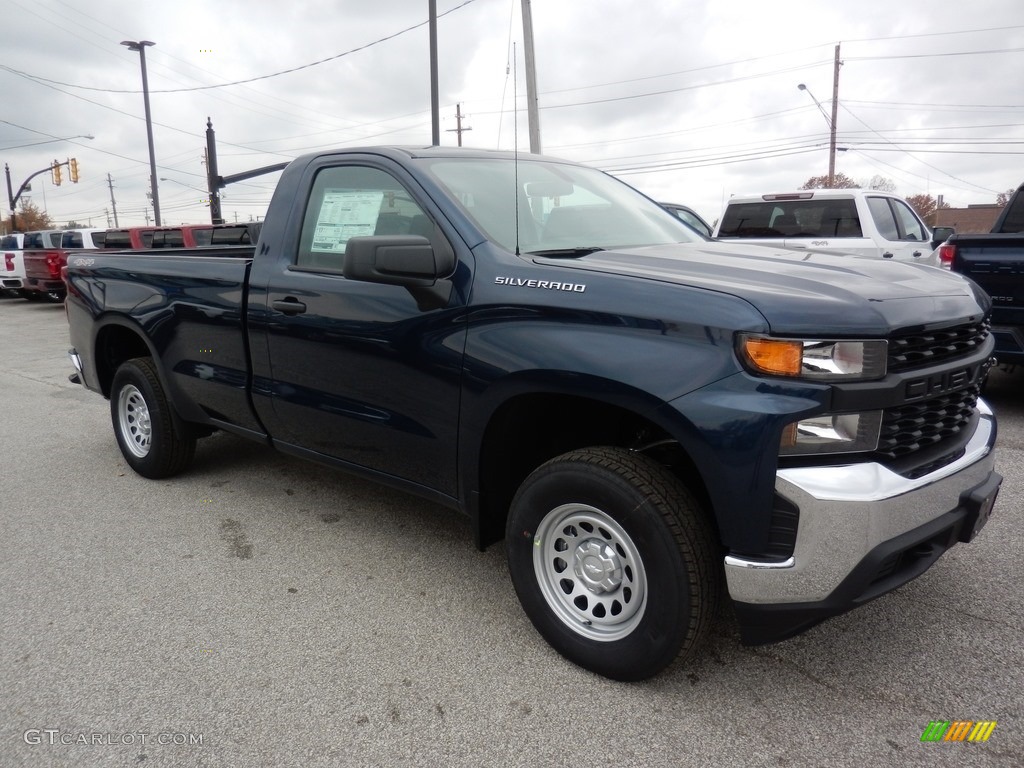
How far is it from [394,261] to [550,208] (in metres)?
0.95

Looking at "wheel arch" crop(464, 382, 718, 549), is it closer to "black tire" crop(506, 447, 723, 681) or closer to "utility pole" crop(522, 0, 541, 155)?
"black tire" crop(506, 447, 723, 681)

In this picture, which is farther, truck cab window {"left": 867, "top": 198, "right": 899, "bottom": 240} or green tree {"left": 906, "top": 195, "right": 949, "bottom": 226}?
green tree {"left": 906, "top": 195, "right": 949, "bottom": 226}

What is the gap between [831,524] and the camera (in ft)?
7.10

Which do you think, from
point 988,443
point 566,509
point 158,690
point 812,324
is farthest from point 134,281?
point 988,443

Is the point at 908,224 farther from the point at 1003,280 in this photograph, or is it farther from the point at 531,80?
the point at 531,80

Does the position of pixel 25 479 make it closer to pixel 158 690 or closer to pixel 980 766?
pixel 158 690

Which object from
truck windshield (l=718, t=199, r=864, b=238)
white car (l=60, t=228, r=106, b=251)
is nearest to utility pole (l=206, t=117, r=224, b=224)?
white car (l=60, t=228, r=106, b=251)

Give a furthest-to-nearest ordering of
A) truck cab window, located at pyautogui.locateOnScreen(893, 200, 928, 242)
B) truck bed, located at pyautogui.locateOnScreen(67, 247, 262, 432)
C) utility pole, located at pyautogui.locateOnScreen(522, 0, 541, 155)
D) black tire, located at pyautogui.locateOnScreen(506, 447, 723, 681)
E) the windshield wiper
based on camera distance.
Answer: utility pole, located at pyautogui.locateOnScreen(522, 0, 541, 155), truck cab window, located at pyautogui.locateOnScreen(893, 200, 928, 242), truck bed, located at pyautogui.locateOnScreen(67, 247, 262, 432), the windshield wiper, black tire, located at pyautogui.locateOnScreen(506, 447, 723, 681)

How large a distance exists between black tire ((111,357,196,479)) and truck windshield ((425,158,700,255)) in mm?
2477

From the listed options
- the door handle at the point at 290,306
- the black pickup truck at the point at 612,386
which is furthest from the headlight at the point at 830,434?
the door handle at the point at 290,306

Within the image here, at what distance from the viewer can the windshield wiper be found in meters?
2.96

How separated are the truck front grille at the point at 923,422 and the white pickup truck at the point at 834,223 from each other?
19.0 ft

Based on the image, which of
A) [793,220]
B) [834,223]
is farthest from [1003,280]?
[793,220]

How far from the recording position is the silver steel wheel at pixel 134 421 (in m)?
4.88
